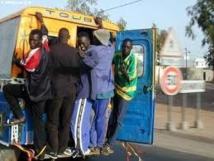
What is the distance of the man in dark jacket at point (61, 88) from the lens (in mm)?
8188

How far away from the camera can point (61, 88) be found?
8195 millimetres

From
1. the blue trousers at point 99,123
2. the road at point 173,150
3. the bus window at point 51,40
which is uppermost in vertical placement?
the bus window at point 51,40

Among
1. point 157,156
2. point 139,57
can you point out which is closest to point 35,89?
point 139,57

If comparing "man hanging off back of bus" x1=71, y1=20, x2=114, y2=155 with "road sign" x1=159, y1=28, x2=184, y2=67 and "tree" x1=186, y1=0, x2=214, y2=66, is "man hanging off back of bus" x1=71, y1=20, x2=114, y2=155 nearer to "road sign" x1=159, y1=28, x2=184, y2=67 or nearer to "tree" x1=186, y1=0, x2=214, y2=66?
"road sign" x1=159, y1=28, x2=184, y2=67

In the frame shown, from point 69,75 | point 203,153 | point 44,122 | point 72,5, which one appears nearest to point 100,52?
point 69,75

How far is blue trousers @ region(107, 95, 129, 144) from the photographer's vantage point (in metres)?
9.20

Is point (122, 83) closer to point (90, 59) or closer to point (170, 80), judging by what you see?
point (90, 59)

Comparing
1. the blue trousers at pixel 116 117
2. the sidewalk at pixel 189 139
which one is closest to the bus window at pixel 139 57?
the blue trousers at pixel 116 117

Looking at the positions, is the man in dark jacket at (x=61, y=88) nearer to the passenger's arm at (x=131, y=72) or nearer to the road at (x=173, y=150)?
the passenger's arm at (x=131, y=72)

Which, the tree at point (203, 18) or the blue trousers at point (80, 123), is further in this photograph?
the tree at point (203, 18)

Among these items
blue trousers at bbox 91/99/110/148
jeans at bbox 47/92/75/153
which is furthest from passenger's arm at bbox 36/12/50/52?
blue trousers at bbox 91/99/110/148

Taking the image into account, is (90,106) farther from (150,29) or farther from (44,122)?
(150,29)

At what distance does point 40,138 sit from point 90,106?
0.92 m

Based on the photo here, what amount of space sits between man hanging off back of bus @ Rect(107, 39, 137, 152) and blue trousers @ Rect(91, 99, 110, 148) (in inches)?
15.5
